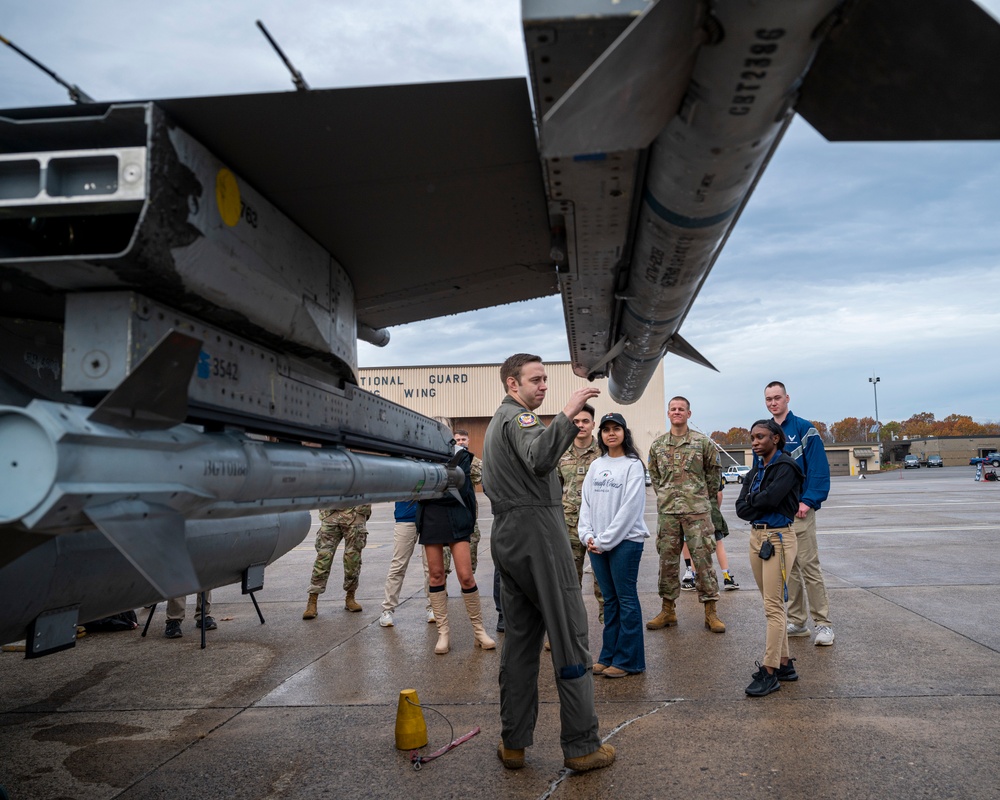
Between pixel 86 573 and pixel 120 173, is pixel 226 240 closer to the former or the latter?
pixel 120 173

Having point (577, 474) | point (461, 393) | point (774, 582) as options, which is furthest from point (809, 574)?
point (461, 393)

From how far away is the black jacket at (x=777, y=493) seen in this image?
4414 mm

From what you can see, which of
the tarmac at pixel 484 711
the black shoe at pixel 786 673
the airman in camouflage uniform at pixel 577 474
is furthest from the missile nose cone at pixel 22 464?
the airman in camouflage uniform at pixel 577 474

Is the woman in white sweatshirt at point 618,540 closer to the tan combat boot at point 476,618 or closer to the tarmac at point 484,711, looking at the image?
the tarmac at point 484,711

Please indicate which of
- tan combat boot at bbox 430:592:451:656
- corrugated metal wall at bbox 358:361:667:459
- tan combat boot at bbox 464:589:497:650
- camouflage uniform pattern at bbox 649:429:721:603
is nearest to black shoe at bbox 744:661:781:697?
camouflage uniform pattern at bbox 649:429:721:603

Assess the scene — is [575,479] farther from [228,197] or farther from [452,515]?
[228,197]

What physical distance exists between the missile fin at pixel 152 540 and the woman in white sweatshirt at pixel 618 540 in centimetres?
291

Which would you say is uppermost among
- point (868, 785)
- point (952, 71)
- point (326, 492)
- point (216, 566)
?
point (952, 71)

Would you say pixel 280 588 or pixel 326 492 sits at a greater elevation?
pixel 326 492

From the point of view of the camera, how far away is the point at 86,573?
11.5 feet

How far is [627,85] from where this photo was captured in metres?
2.39

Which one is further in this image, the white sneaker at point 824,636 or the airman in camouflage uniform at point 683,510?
the airman in camouflage uniform at point 683,510

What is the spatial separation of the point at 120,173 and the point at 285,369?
4.61 feet

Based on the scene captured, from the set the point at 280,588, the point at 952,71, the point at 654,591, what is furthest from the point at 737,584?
the point at 952,71
